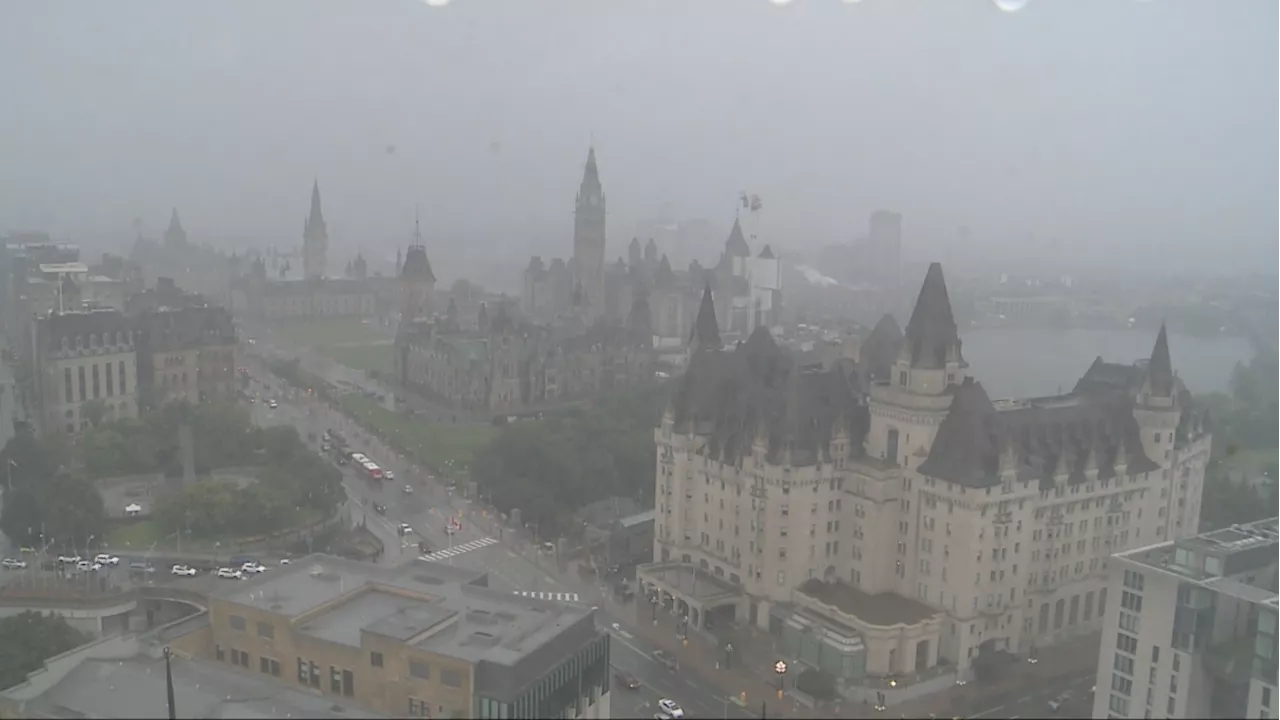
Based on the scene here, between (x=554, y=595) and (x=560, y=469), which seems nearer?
(x=554, y=595)

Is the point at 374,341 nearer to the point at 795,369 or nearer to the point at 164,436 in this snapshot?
the point at 164,436

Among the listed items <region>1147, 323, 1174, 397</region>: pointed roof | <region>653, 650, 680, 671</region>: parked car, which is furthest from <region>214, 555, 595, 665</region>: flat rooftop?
<region>1147, 323, 1174, 397</region>: pointed roof

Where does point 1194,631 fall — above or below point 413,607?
above

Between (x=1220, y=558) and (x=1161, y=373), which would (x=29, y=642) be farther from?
(x=1161, y=373)

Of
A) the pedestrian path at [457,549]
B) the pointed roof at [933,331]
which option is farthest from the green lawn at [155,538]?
the pointed roof at [933,331]

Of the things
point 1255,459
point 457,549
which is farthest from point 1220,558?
point 457,549

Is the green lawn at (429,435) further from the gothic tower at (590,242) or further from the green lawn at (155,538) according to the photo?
the gothic tower at (590,242)
